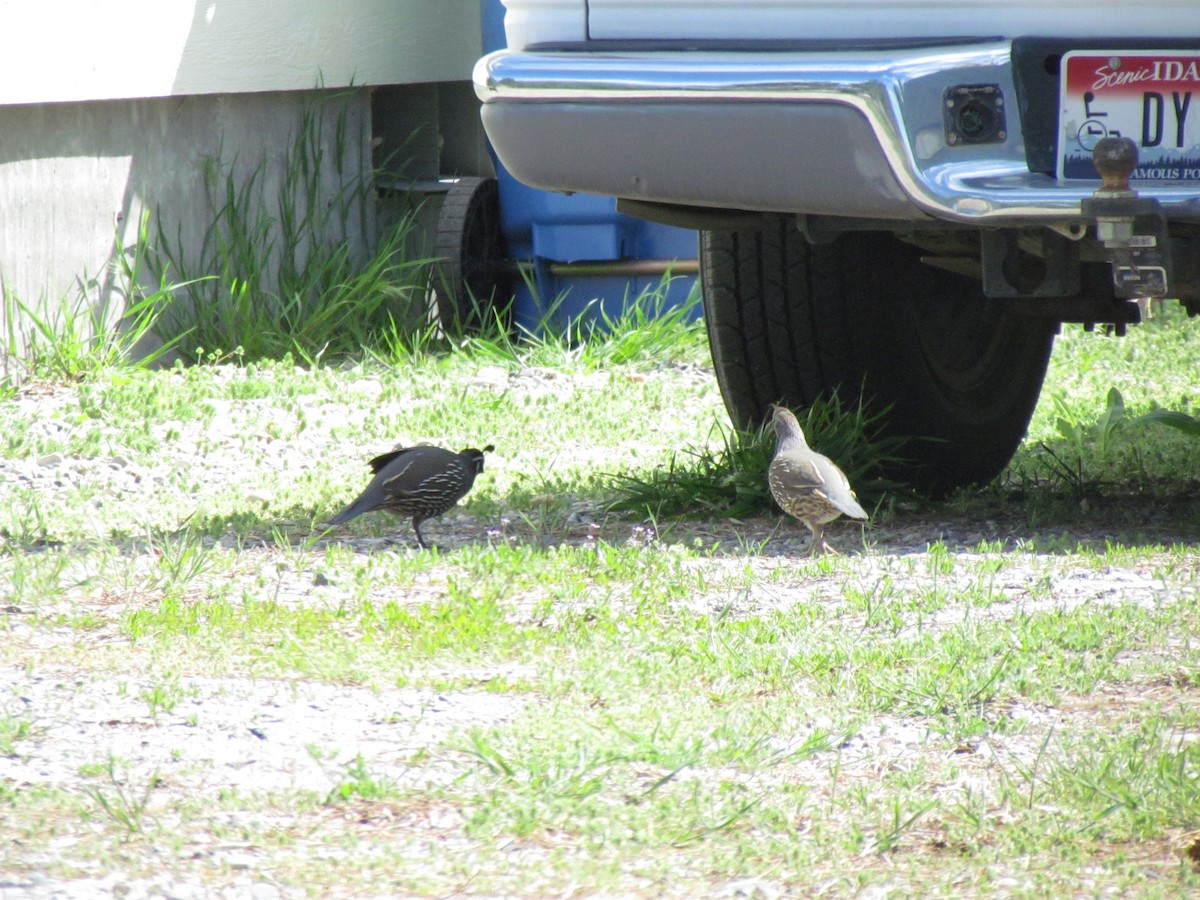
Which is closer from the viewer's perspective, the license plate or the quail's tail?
the license plate

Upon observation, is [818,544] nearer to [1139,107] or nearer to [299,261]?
[1139,107]

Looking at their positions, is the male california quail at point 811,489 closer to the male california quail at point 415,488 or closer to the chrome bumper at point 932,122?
the male california quail at point 415,488

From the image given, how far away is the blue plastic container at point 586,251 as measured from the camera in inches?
312

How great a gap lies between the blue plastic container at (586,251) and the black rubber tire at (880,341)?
117 inches

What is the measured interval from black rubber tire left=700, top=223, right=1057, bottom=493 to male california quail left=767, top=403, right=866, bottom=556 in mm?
433

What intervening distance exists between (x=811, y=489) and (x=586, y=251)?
3822 millimetres

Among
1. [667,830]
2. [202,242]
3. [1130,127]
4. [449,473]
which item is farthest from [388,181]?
[667,830]

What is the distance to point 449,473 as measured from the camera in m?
4.70

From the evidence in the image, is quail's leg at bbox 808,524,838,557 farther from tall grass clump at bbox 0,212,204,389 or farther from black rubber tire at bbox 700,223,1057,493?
tall grass clump at bbox 0,212,204,389

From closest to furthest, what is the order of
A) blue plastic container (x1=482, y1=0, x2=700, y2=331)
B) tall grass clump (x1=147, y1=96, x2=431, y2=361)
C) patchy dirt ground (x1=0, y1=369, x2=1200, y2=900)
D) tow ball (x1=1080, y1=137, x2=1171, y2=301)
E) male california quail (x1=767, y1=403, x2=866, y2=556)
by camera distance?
patchy dirt ground (x1=0, y1=369, x2=1200, y2=900), tow ball (x1=1080, y1=137, x2=1171, y2=301), male california quail (x1=767, y1=403, x2=866, y2=556), tall grass clump (x1=147, y1=96, x2=431, y2=361), blue plastic container (x1=482, y1=0, x2=700, y2=331)

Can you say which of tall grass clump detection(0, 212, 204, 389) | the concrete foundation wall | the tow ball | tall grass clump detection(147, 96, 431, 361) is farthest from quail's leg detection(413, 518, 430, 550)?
tall grass clump detection(147, 96, 431, 361)

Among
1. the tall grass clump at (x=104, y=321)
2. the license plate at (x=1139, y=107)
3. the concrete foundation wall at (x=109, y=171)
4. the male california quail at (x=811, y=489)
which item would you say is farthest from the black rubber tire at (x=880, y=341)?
the concrete foundation wall at (x=109, y=171)

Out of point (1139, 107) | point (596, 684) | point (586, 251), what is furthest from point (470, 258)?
point (596, 684)

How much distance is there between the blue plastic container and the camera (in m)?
7.93
